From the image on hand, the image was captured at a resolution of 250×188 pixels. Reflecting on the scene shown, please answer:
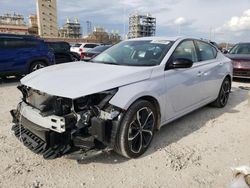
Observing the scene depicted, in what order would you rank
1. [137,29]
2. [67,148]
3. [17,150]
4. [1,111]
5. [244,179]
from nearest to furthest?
[244,179] → [67,148] → [17,150] → [1,111] → [137,29]

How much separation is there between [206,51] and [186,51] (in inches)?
39.6

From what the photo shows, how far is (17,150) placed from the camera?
356 centimetres

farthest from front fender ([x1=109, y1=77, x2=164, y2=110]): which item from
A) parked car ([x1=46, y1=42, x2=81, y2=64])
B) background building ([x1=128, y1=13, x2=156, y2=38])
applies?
background building ([x1=128, y1=13, x2=156, y2=38])

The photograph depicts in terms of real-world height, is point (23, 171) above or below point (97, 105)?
below

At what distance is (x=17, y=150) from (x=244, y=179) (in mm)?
2905

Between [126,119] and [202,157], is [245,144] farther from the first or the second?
[126,119]

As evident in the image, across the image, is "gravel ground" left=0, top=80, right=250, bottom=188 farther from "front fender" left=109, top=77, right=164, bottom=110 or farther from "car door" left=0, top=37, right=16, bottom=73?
"car door" left=0, top=37, right=16, bottom=73

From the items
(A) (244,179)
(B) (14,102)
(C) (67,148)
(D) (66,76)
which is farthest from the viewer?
(B) (14,102)

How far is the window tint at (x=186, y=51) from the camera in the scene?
4.13 meters

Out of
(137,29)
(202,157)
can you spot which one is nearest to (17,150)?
(202,157)

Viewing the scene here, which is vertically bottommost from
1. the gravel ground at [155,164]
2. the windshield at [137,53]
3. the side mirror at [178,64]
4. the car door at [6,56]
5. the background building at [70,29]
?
the gravel ground at [155,164]

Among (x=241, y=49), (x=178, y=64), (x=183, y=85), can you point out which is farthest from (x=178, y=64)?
(x=241, y=49)

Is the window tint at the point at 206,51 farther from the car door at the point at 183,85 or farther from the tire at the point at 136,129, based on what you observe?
the tire at the point at 136,129

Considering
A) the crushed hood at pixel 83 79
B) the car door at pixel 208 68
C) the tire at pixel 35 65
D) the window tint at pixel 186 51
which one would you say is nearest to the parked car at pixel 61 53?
the tire at pixel 35 65
